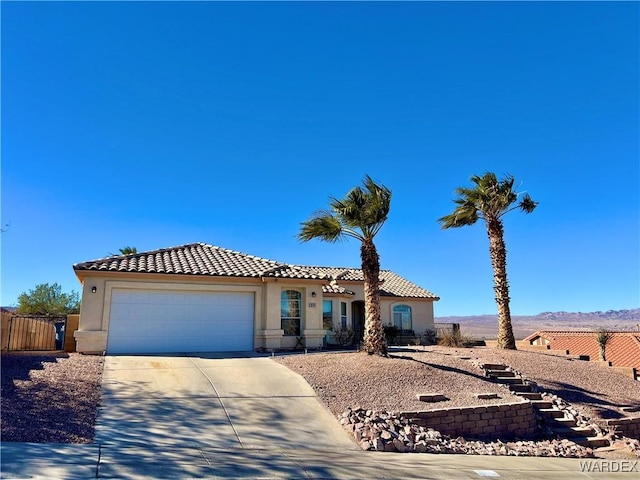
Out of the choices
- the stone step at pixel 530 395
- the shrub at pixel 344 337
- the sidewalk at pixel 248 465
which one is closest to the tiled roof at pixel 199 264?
the shrub at pixel 344 337

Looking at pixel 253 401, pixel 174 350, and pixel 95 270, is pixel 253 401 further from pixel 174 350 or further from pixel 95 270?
pixel 95 270

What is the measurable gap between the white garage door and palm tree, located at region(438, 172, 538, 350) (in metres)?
11.3

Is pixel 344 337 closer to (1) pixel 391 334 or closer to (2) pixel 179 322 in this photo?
(1) pixel 391 334

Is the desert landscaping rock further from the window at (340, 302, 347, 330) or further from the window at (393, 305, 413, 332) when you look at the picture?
the window at (393, 305, 413, 332)

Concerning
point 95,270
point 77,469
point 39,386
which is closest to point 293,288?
point 95,270

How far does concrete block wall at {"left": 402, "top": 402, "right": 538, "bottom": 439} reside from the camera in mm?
11078

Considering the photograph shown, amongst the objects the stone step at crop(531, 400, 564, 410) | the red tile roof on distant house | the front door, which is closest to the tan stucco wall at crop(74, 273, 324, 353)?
the stone step at crop(531, 400, 564, 410)

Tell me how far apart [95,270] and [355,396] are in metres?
10.3

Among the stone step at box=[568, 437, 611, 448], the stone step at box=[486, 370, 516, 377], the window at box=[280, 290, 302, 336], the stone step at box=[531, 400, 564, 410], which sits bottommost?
the stone step at box=[568, 437, 611, 448]

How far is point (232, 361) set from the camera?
15.3 m

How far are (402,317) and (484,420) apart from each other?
20093 mm

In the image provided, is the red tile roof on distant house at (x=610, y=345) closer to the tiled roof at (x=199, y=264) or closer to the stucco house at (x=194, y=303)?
the stucco house at (x=194, y=303)

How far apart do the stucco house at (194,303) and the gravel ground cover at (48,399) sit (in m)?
3.03

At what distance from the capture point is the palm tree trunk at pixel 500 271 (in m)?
22.2
